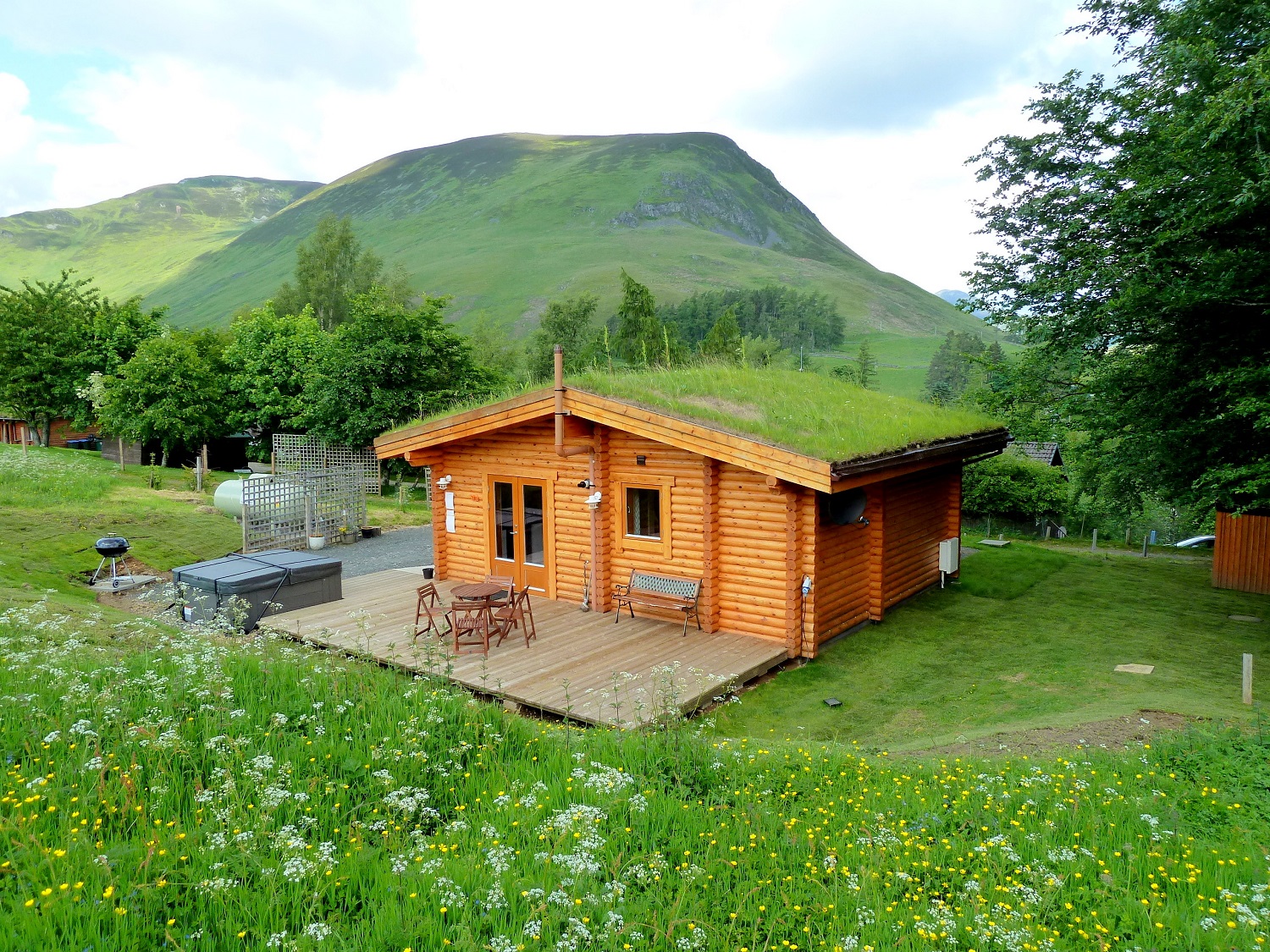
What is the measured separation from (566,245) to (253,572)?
433 ft

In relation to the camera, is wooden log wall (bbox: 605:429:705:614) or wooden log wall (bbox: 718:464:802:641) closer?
wooden log wall (bbox: 718:464:802:641)

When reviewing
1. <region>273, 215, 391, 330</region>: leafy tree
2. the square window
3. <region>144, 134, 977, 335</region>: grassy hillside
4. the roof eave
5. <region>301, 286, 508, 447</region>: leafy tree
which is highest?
<region>144, 134, 977, 335</region>: grassy hillside

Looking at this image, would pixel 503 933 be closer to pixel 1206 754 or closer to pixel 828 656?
pixel 1206 754

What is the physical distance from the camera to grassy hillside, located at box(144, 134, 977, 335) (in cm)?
11644

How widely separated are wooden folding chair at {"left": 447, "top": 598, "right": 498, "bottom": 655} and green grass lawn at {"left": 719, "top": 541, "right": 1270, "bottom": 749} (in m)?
3.24

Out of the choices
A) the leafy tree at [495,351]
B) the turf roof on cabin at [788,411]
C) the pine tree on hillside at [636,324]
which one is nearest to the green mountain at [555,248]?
the leafy tree at [495,351]

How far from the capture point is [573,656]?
9.37 m

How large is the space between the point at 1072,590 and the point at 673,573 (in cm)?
821

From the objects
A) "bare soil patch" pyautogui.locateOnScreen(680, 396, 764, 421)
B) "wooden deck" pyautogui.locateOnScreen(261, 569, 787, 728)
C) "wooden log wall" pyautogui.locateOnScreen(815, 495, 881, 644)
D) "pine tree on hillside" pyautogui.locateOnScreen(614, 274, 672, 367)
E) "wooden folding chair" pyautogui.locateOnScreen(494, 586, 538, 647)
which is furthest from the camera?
"pine tree on hillside" pyautogui.locateOnScreen(614, 274, 672, 367)

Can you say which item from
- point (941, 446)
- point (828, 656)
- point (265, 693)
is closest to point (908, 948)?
point (265, 693)

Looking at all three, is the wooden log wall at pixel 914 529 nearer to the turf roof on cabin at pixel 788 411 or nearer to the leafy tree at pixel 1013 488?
the turf roof on cabin at pixel 788 411

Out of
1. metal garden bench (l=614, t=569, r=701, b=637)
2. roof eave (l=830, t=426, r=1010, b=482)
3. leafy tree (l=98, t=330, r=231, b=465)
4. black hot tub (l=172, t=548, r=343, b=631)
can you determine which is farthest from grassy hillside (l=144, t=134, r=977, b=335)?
metal garden bench (l=614, t=569, r=701, b=637)

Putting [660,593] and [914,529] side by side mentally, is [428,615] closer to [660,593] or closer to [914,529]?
[660,593]

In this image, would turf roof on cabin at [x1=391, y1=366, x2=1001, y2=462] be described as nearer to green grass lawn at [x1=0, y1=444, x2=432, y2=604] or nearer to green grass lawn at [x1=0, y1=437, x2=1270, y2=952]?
green grass lawn at [x1=0, y1=437, x2=1270, y2=952]
